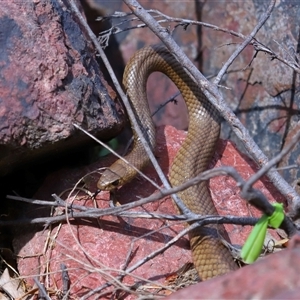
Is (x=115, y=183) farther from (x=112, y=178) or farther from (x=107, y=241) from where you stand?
(x=107, y=241)

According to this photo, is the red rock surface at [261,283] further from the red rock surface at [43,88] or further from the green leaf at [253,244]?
the red rock surface at [43,88]

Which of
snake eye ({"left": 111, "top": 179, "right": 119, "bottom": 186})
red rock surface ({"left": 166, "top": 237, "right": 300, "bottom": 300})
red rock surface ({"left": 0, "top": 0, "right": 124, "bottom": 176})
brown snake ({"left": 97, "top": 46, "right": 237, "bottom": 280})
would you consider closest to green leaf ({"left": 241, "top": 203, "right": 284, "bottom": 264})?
red rock surface ({"left": 166, "top": 237, "right": 300, "bottom": 300})

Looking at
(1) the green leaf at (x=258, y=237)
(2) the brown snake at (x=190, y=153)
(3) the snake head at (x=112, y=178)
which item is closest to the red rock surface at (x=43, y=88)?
(3) the snake head at (x=112, y=178)

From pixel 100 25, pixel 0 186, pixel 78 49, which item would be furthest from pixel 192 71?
pixel 100 25

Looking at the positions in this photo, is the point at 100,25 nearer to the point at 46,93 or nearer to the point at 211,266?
the point at 46,93

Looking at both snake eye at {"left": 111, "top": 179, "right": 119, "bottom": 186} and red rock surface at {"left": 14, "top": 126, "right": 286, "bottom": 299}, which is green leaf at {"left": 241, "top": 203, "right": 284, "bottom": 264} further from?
snake eye at {"left": 111, "top": 179, "right": 119, "bottom": 186}

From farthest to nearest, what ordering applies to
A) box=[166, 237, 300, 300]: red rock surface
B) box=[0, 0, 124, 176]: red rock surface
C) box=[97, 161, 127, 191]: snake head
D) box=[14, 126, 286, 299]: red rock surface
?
1. box=[97, 161, 127, 191]: snake head
2. box=[14, 126, 286, 299]: red rock surface
3. box=[0, 0, 124, 176]: red rock surface
4. box=[166, 237, 300, 300]: red rock surface
